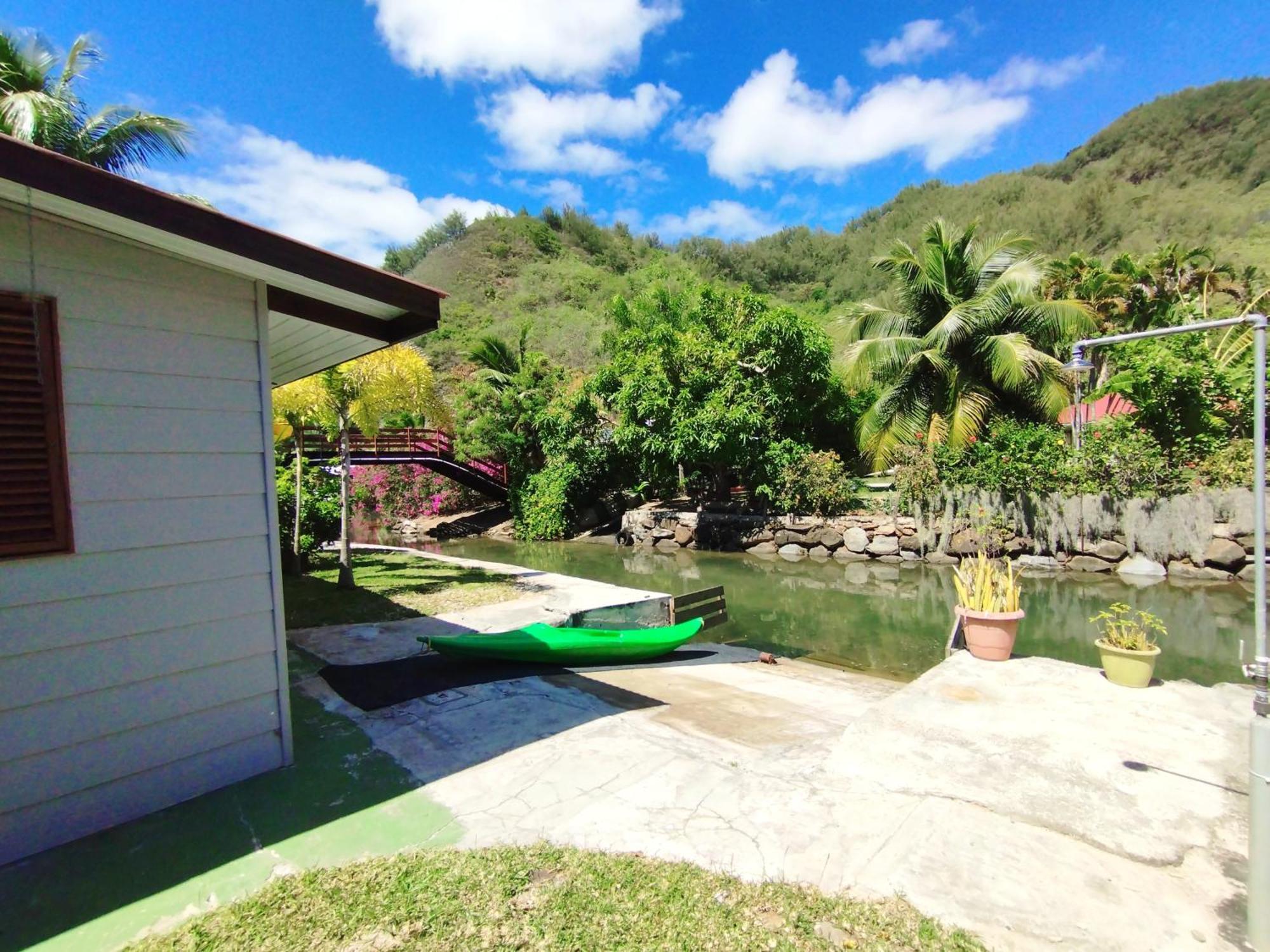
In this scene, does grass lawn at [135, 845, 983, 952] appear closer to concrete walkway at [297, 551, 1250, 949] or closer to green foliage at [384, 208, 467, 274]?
concrete walkway at [297, 551, 1250, 949]

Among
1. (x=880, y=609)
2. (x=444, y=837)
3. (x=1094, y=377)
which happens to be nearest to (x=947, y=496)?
(x=880, y=609)

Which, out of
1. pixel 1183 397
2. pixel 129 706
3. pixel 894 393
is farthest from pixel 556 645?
pixel 1183 397

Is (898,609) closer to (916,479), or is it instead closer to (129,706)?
(916,479)

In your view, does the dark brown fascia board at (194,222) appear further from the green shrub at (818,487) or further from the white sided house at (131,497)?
the green shrub at (818,487)

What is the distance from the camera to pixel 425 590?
9.73 metres

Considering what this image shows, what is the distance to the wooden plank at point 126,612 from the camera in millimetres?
3096

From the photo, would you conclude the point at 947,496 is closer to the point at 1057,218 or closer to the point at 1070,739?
the point at 1070,739

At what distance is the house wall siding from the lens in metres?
3.14

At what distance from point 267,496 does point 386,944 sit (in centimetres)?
255

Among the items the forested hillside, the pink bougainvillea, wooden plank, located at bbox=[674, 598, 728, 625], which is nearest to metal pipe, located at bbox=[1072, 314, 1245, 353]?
wooden plank, located at bbox=[674, 598, 728, 625]

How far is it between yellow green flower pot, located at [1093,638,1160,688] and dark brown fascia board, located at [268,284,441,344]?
5773mm

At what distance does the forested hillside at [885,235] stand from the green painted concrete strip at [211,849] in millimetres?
26172

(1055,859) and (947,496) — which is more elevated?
(947,496)

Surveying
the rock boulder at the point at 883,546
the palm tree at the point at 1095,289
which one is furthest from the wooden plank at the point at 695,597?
the palm tree at the point at 1095,289
